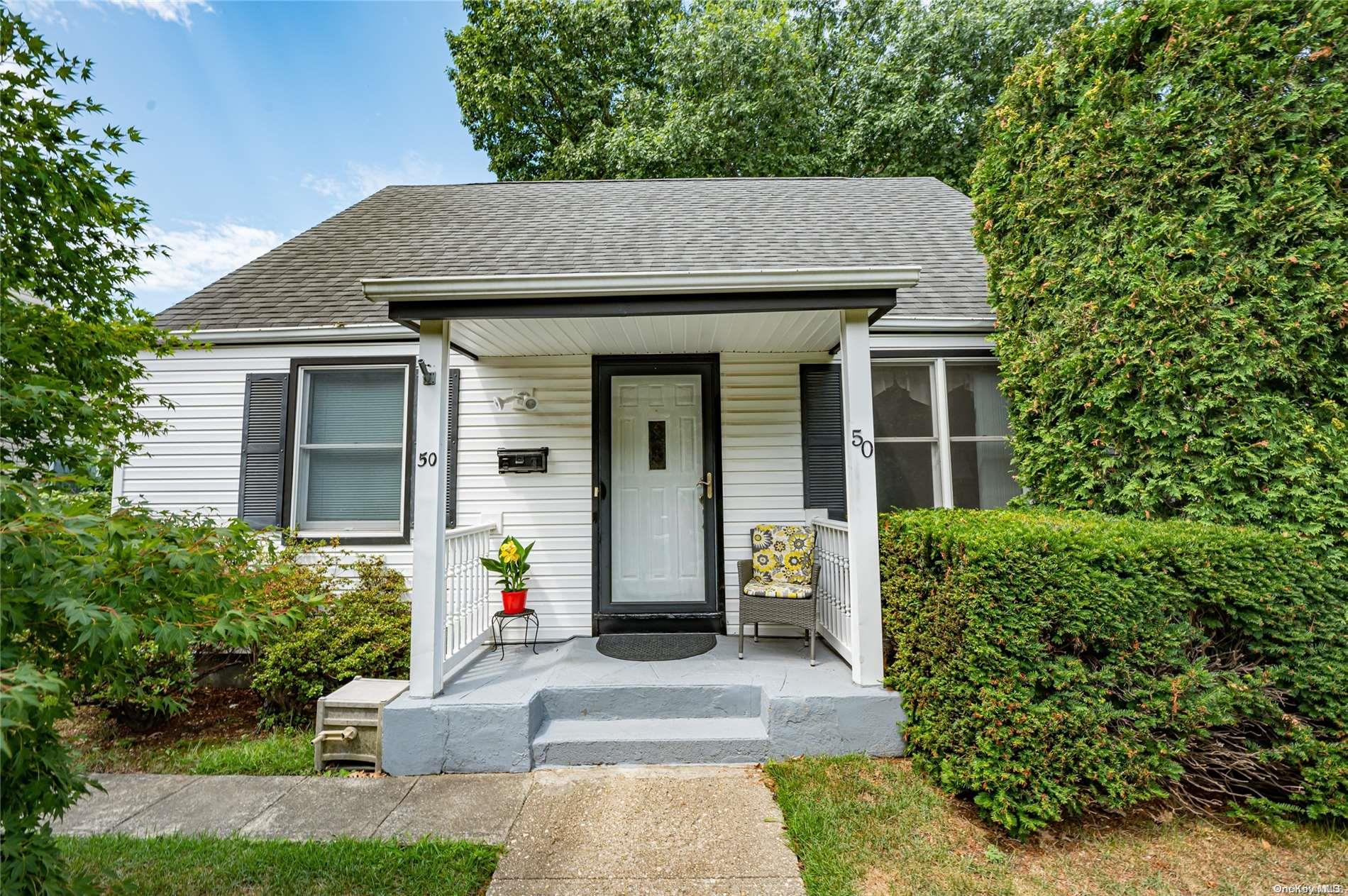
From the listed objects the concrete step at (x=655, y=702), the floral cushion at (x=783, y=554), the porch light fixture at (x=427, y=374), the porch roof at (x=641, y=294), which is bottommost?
the concrete step at (x=655, y=702)

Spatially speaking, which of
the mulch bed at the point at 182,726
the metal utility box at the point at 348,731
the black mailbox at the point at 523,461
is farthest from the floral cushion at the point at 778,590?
the mulch bed at the point at 182,726

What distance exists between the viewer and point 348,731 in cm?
317

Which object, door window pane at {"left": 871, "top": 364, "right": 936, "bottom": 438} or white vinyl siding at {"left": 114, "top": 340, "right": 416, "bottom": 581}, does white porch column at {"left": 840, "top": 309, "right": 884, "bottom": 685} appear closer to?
door window pane at {"left": 871, "top": 364, "right": 936, "bottom": 438}

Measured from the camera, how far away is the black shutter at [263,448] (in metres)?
4.56

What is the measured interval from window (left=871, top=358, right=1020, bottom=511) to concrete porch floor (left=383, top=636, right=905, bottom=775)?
184 centimetres

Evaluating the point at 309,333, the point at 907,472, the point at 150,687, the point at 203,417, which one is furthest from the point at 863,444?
the point at 203,417

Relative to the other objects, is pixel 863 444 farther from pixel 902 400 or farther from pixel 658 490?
pixel 658 490

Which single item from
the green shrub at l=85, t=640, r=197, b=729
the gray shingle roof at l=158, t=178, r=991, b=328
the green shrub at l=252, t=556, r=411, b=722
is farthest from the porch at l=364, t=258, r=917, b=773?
the green shrub at l=85, t=640, r=197, b=729

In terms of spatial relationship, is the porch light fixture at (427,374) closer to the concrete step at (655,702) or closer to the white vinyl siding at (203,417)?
the white vinyl siding at (203,417)

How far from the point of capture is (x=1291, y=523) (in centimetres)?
271

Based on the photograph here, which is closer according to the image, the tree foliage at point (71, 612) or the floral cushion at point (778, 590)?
the tree foliage at point (71, 612)

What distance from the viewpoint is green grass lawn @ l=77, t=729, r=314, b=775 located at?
3223 millimetres

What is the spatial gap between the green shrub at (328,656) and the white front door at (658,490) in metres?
1.69

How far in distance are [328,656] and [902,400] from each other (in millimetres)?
4744
